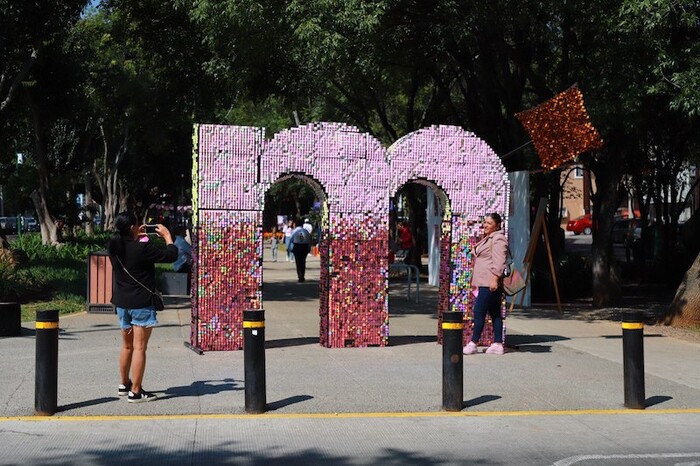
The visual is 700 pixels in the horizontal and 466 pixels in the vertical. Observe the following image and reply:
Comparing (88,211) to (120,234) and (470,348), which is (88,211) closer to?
(470,348)

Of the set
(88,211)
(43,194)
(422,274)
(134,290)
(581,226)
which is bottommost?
(134,290)

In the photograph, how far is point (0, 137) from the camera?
92.7 feet

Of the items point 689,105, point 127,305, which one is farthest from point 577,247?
point 127,305

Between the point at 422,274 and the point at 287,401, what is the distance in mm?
18928

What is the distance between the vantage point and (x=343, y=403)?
8883 millimetres

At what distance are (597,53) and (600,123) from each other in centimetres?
135

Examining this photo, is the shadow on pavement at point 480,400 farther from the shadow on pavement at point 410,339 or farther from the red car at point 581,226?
the red car at point 581,226

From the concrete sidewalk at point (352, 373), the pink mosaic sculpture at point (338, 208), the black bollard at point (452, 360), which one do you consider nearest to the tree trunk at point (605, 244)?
the concrete sidewalk at point (352, 373)

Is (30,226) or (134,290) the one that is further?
(30,226)

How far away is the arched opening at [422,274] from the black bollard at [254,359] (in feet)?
14.7

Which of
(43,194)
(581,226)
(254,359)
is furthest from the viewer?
(581,226)

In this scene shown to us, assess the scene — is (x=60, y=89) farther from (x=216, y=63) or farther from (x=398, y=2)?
(x=398, y=2)

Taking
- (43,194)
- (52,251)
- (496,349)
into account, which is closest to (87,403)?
(496,349)

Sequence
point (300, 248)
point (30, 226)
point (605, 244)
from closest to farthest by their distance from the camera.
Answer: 1. point (605, 244)
2. point (300, 248)
3. point (30, 226)
